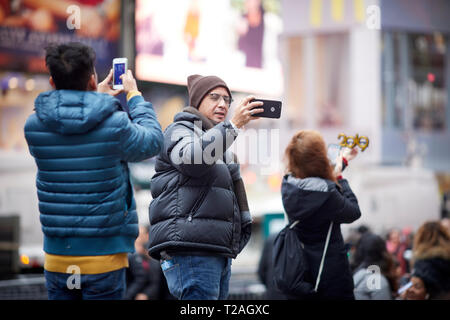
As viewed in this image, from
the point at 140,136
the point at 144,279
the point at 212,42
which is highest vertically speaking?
the point at 212,42

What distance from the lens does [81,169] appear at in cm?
329

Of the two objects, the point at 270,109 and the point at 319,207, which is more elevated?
the point at 270,109

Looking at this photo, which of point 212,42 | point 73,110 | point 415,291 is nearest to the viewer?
point 73,110

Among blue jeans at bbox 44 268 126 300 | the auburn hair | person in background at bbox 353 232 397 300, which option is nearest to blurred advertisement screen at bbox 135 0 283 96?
person in background at bbox 353 232 397 300

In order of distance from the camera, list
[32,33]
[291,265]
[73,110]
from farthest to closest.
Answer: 1. [32,33]
2. [291,265]
3. [73,110]

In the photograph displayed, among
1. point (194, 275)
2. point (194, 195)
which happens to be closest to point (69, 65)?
point (194, 195)

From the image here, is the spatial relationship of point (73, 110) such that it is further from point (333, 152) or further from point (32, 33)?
point (32, 33)

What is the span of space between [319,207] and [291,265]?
46 cm

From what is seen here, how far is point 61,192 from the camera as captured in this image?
10.9 feet

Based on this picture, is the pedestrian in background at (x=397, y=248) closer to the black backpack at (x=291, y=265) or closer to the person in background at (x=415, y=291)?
the person in background at (x=415, y=291)

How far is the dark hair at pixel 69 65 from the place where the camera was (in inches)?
132

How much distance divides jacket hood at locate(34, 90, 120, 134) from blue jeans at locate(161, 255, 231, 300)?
2.89 ft

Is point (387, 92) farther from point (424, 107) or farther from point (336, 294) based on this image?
point (336, 294)
